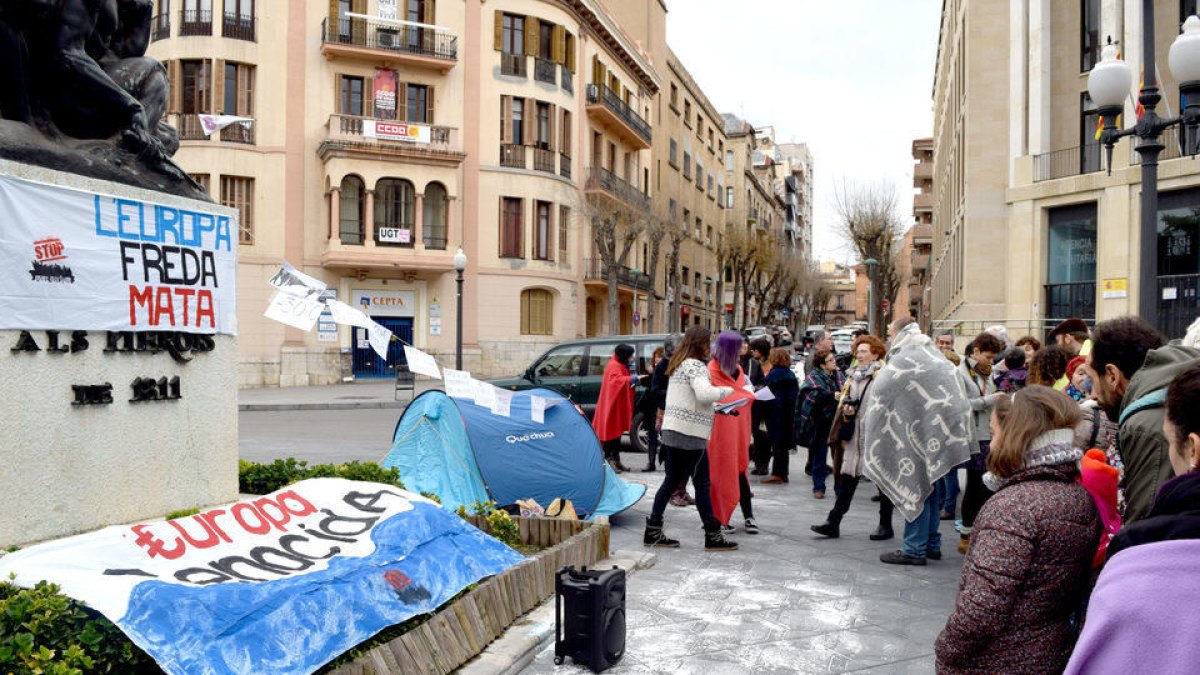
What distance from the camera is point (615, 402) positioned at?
37.2ft

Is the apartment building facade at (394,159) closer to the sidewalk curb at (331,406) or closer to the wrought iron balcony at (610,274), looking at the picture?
the wrought iron balcony at (610,274)

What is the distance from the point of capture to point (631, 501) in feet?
28.2

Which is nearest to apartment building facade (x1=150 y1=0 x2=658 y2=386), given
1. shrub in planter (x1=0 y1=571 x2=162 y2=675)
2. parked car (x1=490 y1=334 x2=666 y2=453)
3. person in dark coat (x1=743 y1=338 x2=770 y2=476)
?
parked car (x1=490 y1=334 x2=666 y2=453)

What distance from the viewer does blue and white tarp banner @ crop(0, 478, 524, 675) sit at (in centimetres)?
355

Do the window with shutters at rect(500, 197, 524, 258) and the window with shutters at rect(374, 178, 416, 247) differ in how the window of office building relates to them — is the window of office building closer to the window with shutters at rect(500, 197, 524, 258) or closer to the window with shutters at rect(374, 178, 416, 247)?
the window with shutters at rect(500, 197, 524, 258)

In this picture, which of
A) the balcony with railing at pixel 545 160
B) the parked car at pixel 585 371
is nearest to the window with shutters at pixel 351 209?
the balcony with railing at pixel 545 160

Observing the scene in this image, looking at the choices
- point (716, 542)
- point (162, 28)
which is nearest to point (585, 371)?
point (716, 542)

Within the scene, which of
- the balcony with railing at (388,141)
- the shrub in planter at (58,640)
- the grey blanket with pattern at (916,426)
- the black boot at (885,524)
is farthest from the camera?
the balcony with railing at (388,141)

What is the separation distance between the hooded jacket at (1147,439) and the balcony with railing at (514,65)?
32.4 meters

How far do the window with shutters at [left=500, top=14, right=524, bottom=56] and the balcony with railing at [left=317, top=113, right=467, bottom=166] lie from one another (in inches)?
163

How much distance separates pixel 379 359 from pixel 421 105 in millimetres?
9235

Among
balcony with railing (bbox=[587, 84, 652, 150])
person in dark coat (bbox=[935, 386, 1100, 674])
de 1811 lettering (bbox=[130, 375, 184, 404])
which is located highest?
balcony with railing (bbox=[587, 84, 652, 150])

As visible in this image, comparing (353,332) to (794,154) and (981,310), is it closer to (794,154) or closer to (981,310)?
(981,310)

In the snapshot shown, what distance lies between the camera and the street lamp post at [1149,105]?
8.00m
